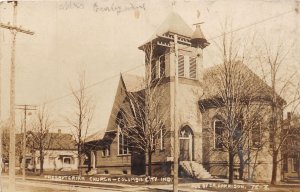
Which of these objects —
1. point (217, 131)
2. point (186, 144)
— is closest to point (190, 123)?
point (186, 144)

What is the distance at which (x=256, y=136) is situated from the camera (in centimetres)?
1636

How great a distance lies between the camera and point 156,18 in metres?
11.5

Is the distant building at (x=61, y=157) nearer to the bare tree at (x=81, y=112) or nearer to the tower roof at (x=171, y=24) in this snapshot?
the bare tree at (x=81, y=112)

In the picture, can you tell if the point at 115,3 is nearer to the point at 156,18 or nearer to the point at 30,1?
the point at 156,18

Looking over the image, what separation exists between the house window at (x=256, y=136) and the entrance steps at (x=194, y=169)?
95.4 inches

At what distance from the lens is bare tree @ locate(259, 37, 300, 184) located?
14013mm

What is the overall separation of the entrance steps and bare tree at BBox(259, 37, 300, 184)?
2.91m

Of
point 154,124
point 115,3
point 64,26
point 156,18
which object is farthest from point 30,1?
point 154,124

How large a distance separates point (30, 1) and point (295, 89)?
29.8ft

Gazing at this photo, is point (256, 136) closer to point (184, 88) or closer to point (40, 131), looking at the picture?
point (184, 88)

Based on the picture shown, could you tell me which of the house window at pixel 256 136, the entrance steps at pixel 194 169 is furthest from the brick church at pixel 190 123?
the house window at pixel 256 136

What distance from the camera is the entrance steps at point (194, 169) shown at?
1731 cm

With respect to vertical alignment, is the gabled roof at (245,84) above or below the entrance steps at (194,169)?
above

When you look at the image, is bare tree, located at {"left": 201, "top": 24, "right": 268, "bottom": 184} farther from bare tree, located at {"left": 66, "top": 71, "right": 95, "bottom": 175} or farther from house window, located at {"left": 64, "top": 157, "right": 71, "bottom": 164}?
house window, located at {"left": 64, "top": 157, "right": 71, "bottom": 164}
